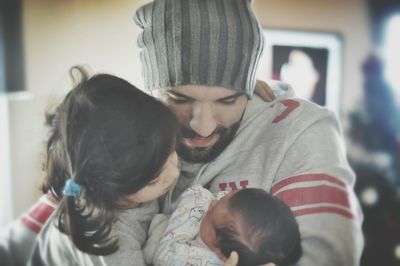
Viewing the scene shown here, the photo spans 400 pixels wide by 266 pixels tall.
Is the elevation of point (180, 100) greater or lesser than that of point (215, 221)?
greater

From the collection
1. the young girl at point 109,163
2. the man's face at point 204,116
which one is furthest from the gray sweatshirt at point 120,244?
the man's face at point 204,116

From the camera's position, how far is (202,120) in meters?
0.63

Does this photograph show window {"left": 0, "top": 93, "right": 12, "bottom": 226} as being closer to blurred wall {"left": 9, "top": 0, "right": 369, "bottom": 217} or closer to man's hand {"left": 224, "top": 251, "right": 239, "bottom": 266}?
blurred wall {"left": 9, "top": 0, "right": 369, "bottom": 217}

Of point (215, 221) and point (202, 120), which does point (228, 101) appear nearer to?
point (202, 120)

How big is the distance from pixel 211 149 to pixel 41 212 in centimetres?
29

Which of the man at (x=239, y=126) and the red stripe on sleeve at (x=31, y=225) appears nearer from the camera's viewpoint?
the man at (x=239, y=126)

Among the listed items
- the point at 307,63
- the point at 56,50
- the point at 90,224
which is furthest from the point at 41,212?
the point at 307,63

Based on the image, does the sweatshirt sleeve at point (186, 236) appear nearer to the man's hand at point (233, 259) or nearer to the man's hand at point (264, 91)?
the man's hand at point (233, 259)

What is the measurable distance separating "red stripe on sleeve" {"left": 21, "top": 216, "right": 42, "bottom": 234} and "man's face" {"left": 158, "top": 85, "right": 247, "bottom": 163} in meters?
0.27

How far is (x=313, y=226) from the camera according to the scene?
0.61 m

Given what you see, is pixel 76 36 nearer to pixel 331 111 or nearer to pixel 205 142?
pixel 205 142

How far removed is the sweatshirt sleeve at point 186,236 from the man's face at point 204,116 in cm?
7

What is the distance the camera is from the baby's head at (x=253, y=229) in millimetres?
557

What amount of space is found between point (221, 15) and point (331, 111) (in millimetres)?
236
